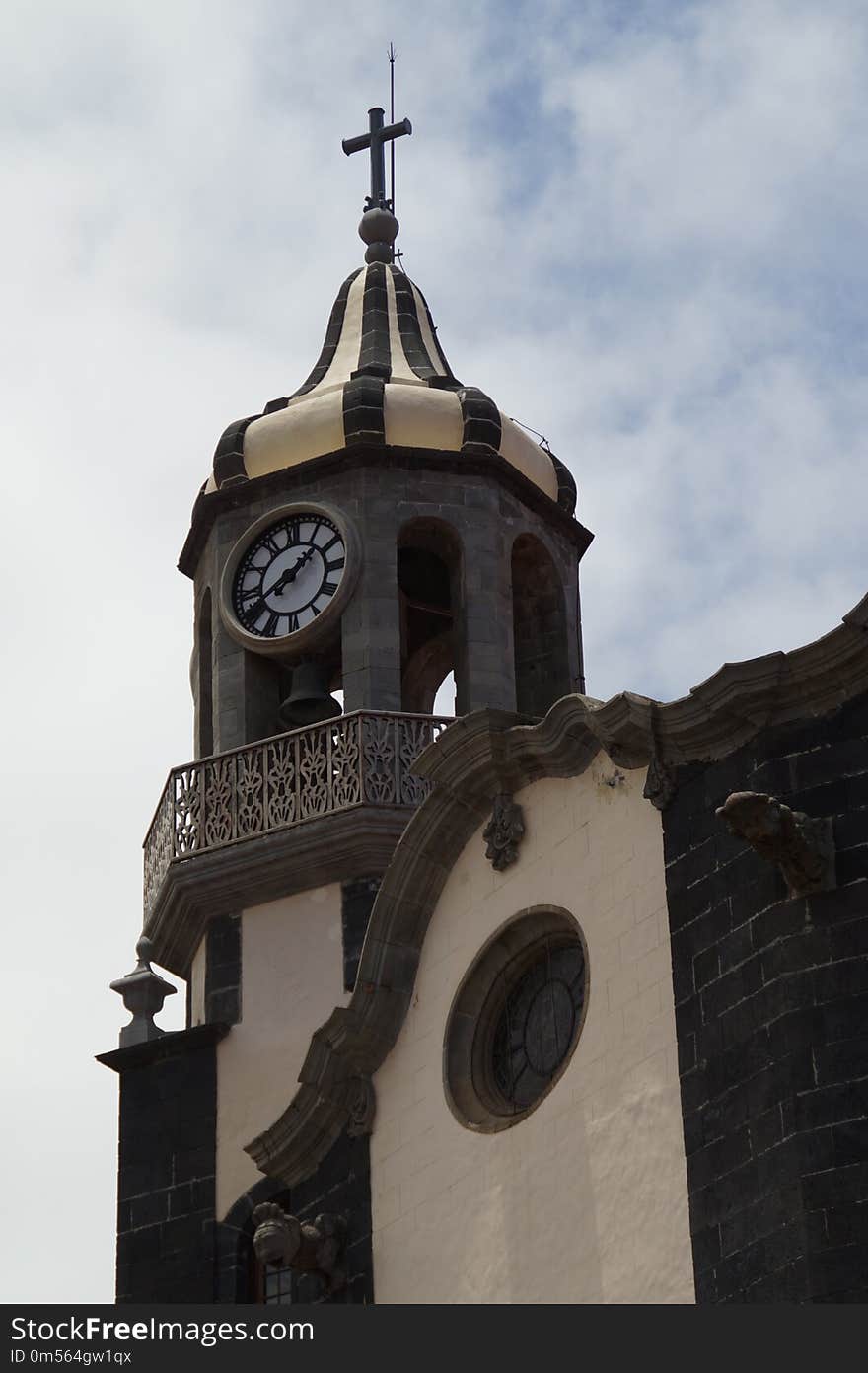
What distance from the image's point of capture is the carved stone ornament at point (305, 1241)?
2329 cm

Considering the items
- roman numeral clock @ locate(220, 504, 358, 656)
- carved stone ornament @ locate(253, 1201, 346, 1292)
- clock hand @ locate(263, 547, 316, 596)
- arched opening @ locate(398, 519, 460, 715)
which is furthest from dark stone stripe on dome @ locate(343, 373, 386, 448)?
carved stone ornament @ locate(253, 1201, 346, 1292)

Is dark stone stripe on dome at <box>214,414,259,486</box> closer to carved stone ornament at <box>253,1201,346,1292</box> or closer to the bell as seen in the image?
the bell

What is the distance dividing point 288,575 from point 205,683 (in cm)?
179

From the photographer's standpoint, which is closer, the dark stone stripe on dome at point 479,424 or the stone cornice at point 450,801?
the stone cornice at point 450,801

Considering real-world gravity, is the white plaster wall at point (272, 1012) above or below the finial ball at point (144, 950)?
below

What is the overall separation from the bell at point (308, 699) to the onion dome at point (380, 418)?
2.13 meters

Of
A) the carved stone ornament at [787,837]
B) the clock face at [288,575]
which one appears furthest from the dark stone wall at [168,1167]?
the carved stone ornament at [787,837]

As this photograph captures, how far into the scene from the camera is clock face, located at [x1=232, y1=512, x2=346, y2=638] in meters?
29.1

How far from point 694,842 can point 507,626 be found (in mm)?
8653

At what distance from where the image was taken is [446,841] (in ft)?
78.8

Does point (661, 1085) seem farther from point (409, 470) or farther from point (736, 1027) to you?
point (409, 470)

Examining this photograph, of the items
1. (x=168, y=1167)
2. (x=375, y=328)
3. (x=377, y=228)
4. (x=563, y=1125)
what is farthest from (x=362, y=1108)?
(x=377, y=228)

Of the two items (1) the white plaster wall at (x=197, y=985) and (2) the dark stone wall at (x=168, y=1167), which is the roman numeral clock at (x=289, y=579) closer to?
(1) the white plaster wall at (x=197, y=985)

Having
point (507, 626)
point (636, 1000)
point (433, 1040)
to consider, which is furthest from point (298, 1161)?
point (507, 626)
